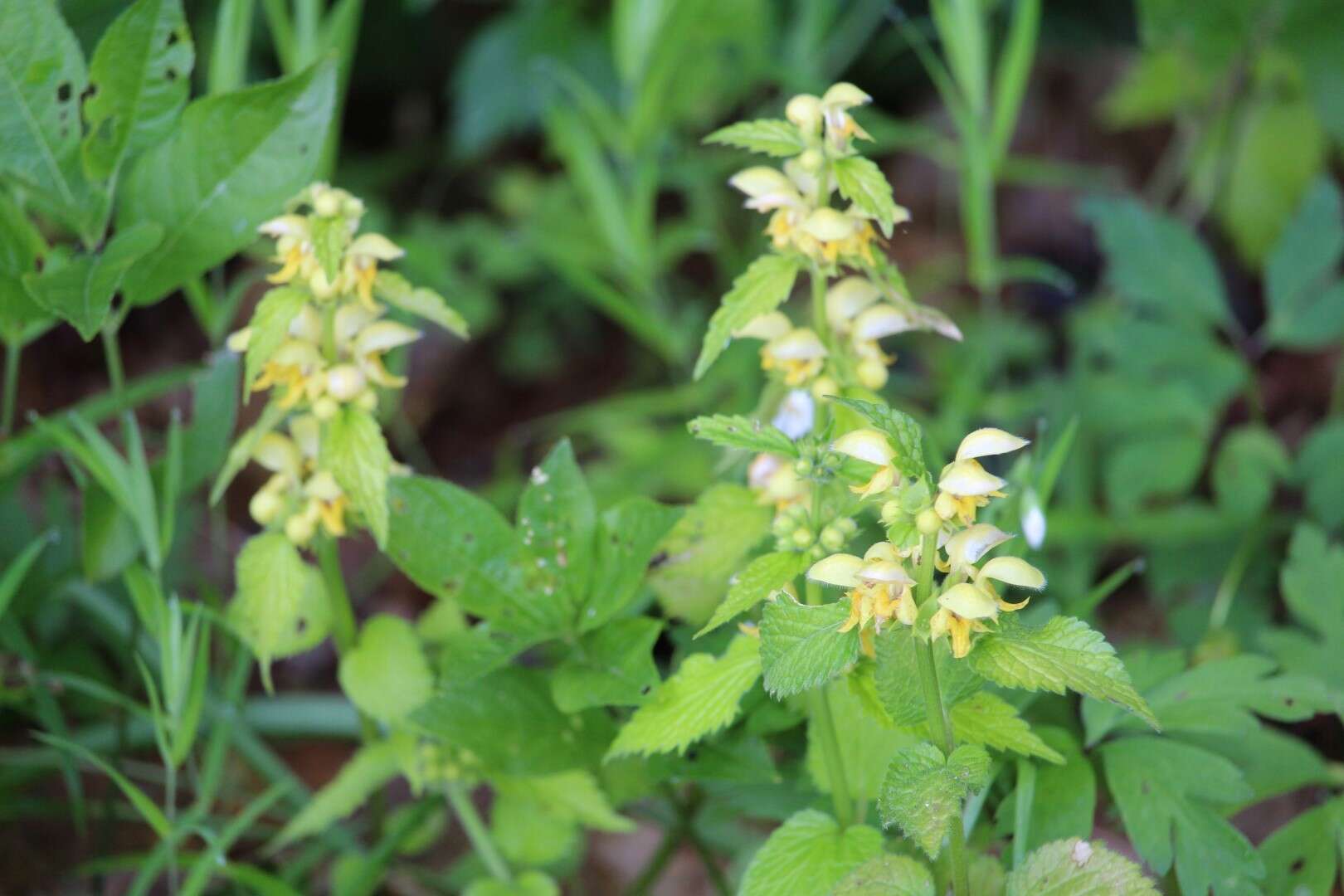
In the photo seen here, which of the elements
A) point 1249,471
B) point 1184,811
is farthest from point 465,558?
point 1249,471

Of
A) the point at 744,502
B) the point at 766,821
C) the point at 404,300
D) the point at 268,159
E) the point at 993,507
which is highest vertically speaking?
the point at 268,159

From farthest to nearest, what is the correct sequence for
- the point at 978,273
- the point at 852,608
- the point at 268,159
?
the point at 978,273
the point at 268,159
the point at 852,608

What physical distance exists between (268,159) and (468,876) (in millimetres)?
971

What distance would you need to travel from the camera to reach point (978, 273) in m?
1.96

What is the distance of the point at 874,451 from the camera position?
0.93 meters

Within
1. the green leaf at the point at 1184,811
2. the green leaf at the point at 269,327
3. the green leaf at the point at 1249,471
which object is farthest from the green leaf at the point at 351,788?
the green leaf at the point at 1249,471

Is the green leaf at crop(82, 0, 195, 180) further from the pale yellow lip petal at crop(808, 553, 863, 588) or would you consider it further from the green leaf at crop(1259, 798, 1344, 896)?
the green leaf at crop(1259, 798, 1344, 896)

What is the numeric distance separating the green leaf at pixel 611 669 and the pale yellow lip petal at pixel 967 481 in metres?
0.40

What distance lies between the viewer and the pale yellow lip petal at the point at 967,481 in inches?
34.7

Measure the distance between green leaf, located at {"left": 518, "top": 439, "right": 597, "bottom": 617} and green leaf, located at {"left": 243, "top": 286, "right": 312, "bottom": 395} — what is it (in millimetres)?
296

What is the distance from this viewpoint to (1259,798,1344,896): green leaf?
120cm

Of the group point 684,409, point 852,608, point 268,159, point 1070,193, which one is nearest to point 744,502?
point 852,608

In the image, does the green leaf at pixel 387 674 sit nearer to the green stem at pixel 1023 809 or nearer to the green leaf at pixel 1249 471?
the green stem at pixel 1023 809

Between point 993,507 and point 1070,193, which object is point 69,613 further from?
point 1070,193
